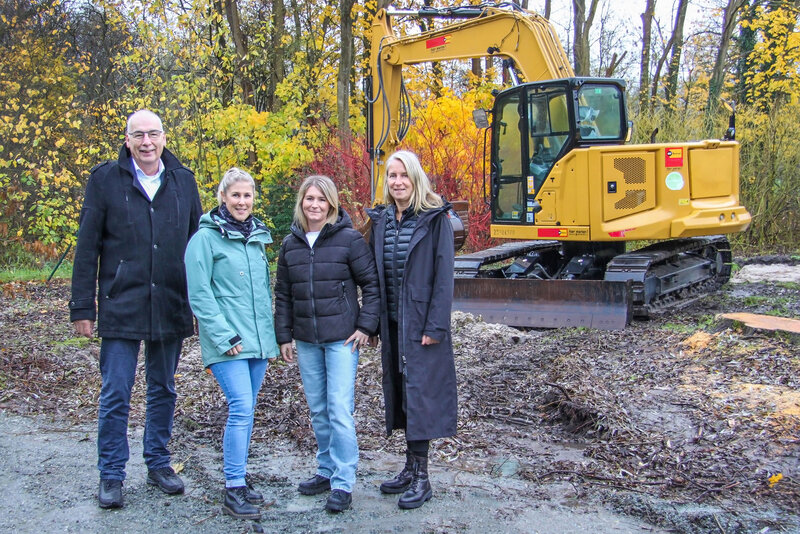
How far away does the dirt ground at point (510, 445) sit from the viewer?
3.77 metres

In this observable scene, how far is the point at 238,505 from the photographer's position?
12.4 ft

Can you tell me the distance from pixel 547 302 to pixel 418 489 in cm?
552

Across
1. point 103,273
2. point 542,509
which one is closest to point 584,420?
point 542,509

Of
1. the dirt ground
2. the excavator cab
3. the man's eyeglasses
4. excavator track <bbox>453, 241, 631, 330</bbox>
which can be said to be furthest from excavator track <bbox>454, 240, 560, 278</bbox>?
the man's eyeglasses

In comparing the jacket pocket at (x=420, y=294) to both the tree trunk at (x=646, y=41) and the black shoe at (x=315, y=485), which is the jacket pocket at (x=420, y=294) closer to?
the black shoe at (x=315, y=485)

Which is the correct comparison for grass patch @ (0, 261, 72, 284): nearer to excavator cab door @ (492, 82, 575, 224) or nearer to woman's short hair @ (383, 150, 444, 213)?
excavator cab door @ (492, 82, 575, 224)

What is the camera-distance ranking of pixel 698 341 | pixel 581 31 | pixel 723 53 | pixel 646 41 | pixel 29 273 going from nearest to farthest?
1. pixel 698 341
2. pixel 29 273
3. pixel 723 53
4. pixel 581 31
5. pixel 646 41

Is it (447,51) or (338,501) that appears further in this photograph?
(447,51)

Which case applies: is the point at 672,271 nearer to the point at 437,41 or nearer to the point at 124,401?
the point at 437,41

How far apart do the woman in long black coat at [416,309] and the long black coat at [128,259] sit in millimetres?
1135

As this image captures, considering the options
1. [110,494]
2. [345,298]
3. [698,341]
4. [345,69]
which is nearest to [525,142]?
[698,341]

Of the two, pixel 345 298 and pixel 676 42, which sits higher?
pixel 676 42

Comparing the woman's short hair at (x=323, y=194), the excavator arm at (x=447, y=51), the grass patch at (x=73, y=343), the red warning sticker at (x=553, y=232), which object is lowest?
the grass patch at (x=73, y=343)

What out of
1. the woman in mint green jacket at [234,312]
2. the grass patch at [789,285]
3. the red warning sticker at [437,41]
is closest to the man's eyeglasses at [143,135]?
the woman in mint green jacket at [234,312]
